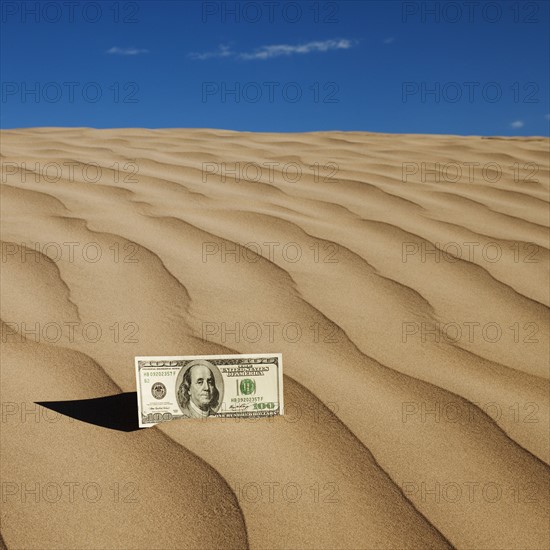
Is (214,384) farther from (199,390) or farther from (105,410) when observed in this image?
(105,410)

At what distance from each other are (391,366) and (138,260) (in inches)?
41.4

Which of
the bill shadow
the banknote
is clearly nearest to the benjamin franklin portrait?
the banknote

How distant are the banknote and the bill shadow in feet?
0.26

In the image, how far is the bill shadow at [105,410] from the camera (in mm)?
1486

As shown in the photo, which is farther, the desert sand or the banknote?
the banknote

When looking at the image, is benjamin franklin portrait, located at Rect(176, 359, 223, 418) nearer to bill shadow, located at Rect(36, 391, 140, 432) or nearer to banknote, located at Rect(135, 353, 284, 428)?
banknote, located at Rect(135, 353, 284, 428)

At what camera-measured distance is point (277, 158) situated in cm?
478

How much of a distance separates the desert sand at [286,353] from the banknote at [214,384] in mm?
42

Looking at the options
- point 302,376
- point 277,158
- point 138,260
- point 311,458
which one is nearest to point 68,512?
point 311,458

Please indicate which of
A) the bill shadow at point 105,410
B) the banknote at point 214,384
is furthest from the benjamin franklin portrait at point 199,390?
the bill shadow at point 105,410

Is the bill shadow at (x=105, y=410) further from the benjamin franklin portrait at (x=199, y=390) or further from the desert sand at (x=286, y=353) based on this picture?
the benjamin franklin portrait at (x=199, y=390)

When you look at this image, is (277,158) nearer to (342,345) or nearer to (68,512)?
(342,345)

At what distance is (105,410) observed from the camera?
1.53m

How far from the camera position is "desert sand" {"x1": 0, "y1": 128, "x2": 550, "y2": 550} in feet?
4.04
